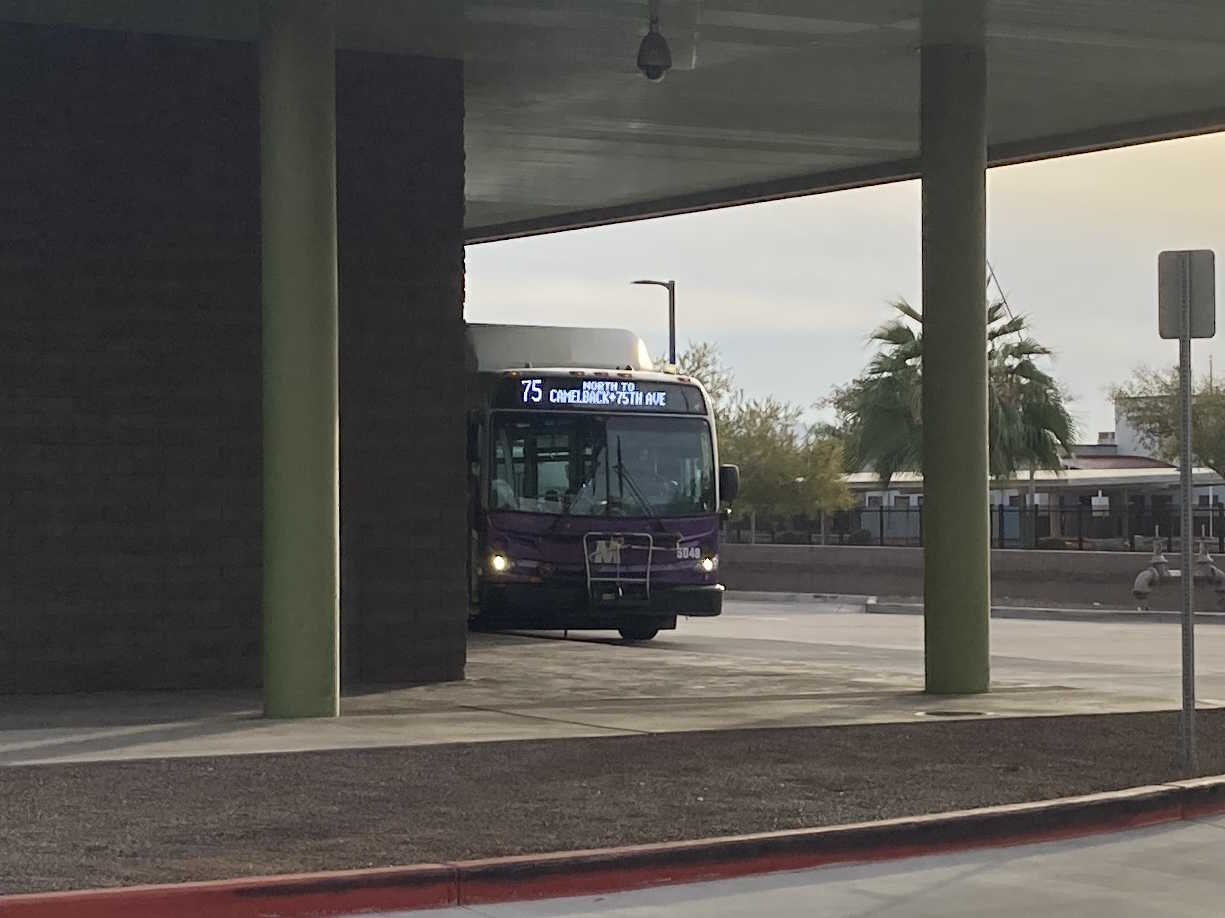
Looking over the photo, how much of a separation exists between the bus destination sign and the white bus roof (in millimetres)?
495

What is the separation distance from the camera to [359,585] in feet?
61.3

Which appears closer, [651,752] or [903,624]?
[651,752]

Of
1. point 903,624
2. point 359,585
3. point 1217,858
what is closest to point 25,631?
point 359,585

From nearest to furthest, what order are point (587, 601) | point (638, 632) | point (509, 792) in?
1. point (509, 792)
2. point (587, 601)
3. point (638, 632)

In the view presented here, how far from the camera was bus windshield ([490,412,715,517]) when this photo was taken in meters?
23.8

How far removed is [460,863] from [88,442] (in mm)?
9664

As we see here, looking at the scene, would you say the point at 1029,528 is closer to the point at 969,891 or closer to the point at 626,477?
the point at 626,477

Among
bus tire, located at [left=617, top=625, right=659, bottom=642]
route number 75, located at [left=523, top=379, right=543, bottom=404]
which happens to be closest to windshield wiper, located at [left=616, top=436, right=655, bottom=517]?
route number 75, located at [left=523, top=379, right=543, bottom=404]

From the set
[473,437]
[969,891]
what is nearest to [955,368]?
[473,437]

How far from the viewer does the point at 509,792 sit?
11289 millimetres

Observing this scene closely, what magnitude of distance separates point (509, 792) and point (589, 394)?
13084 mm

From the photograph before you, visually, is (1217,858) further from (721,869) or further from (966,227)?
(966,227)

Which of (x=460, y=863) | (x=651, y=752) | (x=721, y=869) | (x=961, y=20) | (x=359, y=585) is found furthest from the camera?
(x=359, y=585)

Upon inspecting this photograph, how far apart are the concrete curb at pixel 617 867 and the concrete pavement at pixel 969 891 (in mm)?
93
